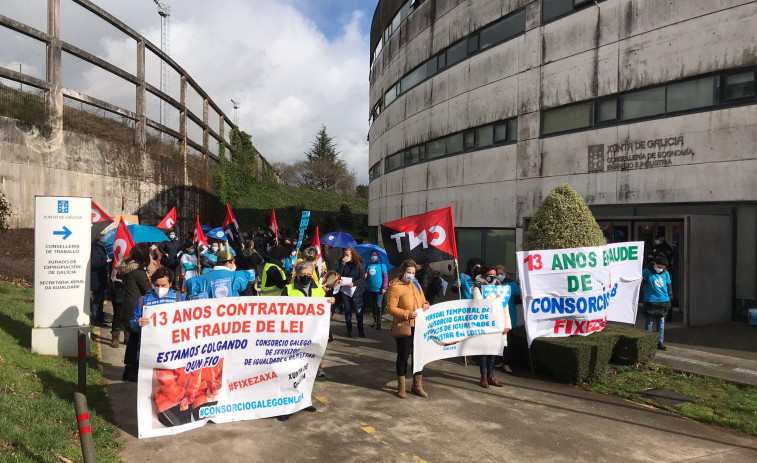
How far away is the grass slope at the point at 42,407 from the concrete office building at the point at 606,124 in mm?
12164

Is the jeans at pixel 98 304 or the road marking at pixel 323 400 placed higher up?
the jeans at pixel 98 304

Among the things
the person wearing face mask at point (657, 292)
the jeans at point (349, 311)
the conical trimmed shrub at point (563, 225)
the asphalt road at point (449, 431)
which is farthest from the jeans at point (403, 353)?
the person wearing face mask at point (657, 292)

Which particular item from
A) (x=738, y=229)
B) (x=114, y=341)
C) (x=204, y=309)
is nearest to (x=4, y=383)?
(x=204, y=309)

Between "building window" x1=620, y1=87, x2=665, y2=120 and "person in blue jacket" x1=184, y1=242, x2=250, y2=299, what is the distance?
12173mm

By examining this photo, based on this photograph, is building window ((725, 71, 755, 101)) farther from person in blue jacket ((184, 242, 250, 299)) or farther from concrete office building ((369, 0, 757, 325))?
person in blue jacket ((184, 242, 250, 299))

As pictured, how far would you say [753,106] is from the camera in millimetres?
12945

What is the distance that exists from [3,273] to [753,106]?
1963 cm

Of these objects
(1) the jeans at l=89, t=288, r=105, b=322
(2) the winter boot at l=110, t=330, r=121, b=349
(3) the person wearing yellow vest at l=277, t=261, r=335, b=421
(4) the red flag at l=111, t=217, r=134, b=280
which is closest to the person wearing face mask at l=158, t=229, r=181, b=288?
(1) the jeans at l=89, t=288, r=105, b=322

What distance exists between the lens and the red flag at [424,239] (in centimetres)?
927

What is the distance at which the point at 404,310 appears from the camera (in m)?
7.65

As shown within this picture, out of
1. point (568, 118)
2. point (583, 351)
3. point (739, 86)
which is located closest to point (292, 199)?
point (568, 118)

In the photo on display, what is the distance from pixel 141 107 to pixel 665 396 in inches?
1102

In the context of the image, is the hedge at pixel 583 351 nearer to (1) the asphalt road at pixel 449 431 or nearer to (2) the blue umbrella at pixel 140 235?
(1) the asphalt road at pixel 449 431

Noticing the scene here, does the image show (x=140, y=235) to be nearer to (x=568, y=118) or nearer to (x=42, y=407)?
(x=42, y=407)
